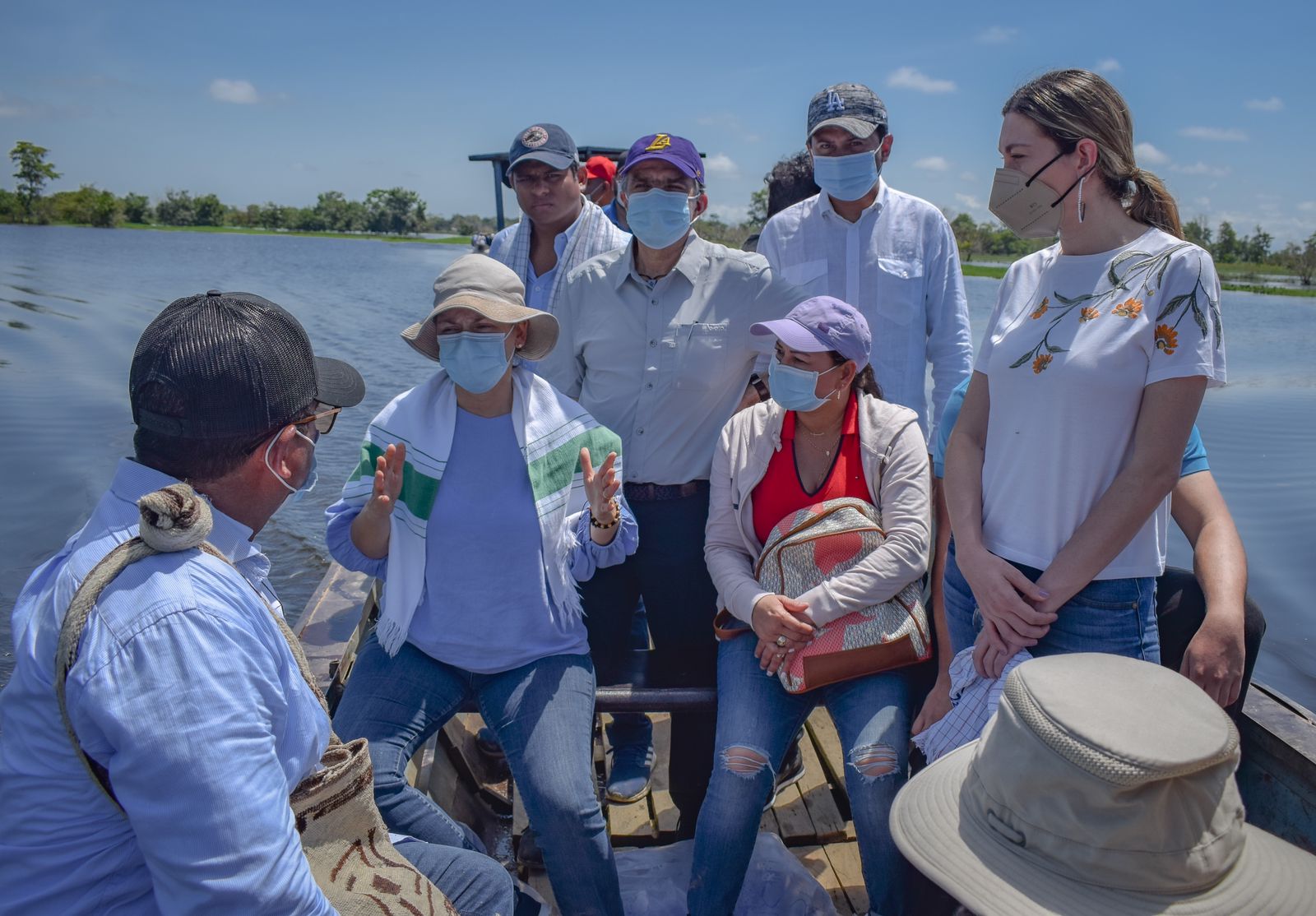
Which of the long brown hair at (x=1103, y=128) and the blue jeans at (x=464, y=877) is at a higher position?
the long brown hair at (x=1103, y=128)

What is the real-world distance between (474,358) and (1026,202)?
1491mm

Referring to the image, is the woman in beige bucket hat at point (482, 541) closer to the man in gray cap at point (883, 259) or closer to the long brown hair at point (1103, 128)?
the man in gray cap at point (883, 259)

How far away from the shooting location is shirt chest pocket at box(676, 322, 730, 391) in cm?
289

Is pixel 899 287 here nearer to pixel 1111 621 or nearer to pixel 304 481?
pixel 1111 621

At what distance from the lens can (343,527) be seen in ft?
8.35

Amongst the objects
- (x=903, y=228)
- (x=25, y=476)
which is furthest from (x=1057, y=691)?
(x=25, y=476)

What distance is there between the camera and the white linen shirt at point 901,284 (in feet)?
10.7

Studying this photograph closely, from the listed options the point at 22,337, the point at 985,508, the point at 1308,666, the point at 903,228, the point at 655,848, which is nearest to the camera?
the point at 985,508

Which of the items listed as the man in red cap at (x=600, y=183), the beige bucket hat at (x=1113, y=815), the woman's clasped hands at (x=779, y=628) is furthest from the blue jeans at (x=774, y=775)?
the man in red cap at (x=600, y=183)

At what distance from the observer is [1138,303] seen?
75.6 inches

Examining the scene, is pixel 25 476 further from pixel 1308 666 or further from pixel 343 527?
pixel 1308 666

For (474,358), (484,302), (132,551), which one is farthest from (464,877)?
(484,302)

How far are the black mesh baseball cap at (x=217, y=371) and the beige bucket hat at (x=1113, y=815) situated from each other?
4.34 ft

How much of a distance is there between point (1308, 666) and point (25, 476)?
1028cm
